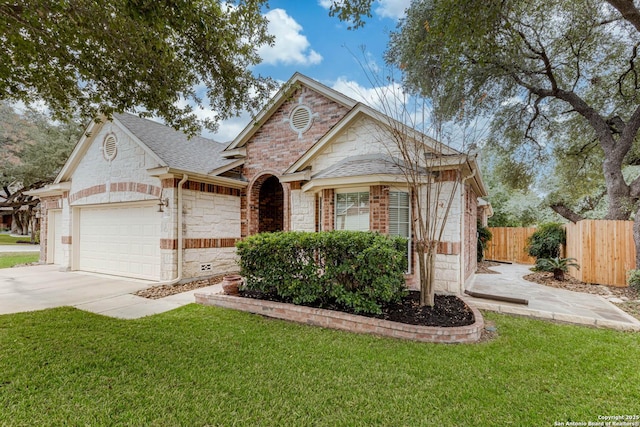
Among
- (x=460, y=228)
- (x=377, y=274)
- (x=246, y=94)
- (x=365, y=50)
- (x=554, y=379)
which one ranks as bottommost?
(x=554, y=379)

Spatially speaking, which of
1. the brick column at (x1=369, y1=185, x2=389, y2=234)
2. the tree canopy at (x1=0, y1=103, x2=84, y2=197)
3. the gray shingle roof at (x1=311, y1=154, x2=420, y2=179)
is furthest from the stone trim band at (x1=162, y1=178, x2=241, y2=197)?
the tree canopy at (x1=0, y1=103, x2=84, y2=197)

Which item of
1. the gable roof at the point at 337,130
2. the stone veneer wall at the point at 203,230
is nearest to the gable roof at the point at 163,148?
the stone veneer wall at the point at 203,230

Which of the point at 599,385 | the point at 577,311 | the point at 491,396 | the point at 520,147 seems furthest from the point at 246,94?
the point at 520,147

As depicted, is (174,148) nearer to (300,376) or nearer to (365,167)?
(365,167)

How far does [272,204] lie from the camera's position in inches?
450

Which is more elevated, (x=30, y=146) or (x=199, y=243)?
(x=30, y=146)

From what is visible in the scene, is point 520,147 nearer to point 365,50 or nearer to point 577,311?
point 577,311

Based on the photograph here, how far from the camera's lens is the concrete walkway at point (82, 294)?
20.2ft

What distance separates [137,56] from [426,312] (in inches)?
277

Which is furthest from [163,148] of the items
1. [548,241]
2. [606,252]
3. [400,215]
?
[548,241]

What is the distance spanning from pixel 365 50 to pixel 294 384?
19.4 feet

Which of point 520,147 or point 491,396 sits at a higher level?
point 520,147

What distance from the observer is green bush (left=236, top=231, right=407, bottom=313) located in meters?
5.09

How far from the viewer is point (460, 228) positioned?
23.9 feet
